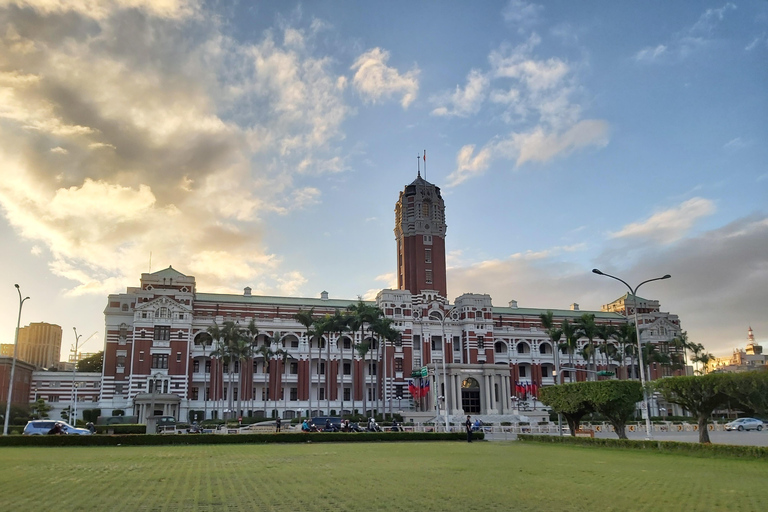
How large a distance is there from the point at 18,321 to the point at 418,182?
7038cm

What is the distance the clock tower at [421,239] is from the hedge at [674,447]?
60.4 m

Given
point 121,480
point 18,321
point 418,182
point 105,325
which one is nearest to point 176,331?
point 105,325

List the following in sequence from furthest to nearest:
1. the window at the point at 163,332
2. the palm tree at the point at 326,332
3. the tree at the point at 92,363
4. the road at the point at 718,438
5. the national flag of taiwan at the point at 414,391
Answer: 1. the tree at the point at 92,363
2. the national flag of taiwan at the point at 414,391
3. the window at the point at 163,332
4. the palm tree at the point at 326,332
5. the road at the point at 718,438

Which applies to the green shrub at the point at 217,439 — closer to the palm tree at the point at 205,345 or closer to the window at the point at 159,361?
the palm tree at the point at 205,345

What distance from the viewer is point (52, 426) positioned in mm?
50125

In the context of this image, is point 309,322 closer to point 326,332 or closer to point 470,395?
point 326,332

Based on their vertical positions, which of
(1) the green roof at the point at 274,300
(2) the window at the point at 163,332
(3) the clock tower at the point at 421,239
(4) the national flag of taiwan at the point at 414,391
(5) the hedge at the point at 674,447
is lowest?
(5) the hedge at the point at 674,447

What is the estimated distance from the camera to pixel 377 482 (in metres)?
20.9

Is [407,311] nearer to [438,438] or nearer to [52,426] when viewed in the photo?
[438,438]

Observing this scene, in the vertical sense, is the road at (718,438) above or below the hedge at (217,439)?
below

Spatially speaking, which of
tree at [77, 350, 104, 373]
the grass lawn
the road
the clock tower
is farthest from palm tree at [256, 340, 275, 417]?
the grass lawn

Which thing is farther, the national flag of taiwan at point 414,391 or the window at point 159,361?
the national flag of taiwan at point 414,391

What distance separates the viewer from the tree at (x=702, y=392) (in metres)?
36.0

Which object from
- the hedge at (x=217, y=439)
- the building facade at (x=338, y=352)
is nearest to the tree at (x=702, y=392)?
the hedge at (x=217, y=439)
